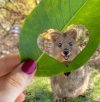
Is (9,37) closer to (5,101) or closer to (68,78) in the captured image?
(68,78)

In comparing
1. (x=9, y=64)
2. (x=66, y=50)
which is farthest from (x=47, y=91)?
(x=9, y=64)

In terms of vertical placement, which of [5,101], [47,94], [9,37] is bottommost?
[5,101]

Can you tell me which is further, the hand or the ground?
the ground

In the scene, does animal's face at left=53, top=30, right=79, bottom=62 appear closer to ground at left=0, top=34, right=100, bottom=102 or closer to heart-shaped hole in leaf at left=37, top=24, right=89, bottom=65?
heart-shaped hole in leaf at left=37, top=24, right=89, bottom=65

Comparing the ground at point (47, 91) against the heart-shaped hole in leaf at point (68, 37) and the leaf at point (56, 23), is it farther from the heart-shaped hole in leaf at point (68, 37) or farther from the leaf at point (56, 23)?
the leaf at point (56, 23)

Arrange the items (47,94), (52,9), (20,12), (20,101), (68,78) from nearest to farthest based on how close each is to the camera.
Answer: (52,9)
(20,101)
(20,12)
(68,78)
(47,94)

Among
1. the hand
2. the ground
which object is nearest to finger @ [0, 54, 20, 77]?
the hand

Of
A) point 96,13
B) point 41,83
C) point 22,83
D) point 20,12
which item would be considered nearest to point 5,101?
point 22,83
